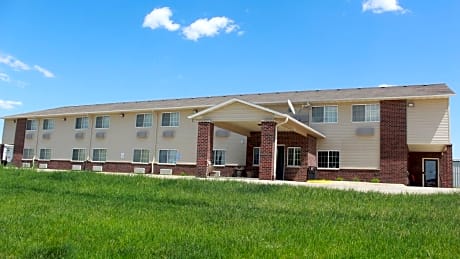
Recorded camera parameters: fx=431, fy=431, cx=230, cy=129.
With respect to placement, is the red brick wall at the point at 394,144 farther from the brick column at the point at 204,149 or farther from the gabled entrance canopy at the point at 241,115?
the brick column at the point at 204,149

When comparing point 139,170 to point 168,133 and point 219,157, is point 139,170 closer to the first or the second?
point 168,133

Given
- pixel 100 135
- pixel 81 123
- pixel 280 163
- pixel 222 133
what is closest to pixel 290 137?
pixel 280 163

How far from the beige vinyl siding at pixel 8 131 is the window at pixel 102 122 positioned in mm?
9803

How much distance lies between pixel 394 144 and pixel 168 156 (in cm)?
1393

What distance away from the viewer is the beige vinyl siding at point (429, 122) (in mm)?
21386

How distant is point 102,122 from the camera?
104ft

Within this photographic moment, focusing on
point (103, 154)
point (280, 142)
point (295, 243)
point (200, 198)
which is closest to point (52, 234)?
point (295, 243)

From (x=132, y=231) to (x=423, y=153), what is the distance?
2134 cm

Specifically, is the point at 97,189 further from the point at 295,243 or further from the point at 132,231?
the point at 295,243

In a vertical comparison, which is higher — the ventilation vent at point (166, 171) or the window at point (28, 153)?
the window at point (28, 153)

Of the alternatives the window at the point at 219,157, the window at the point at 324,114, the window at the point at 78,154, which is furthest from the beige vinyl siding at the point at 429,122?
the window at the point at 78,154

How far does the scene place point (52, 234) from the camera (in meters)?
7.06

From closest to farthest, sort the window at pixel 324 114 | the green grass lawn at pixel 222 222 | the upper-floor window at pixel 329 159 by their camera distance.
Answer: the green grass lawn at pixel 222 222
the upper-floor window at pixel 329 159
the window at pixel 324 114

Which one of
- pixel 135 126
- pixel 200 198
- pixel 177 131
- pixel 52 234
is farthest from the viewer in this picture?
pixel 135 126
